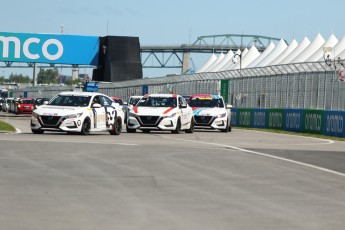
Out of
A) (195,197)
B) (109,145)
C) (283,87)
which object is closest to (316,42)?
(283,87)

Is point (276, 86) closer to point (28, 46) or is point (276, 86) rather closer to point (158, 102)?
point (158, 102)

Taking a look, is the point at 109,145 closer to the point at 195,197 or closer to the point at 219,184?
the point at 219,184

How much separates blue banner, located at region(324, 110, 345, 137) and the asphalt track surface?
14.0 metres

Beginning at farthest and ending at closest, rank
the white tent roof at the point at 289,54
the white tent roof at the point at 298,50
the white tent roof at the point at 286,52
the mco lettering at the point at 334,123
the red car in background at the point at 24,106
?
1. the white tent roof at the point at 286,52
2. the white tent roof at the point at 298,50
3. the red car in background at the point at 24,106
4. the white tent roof at the point at 289,54
5. the mco lettering at the point at 334,123

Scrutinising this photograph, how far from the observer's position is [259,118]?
4644cm

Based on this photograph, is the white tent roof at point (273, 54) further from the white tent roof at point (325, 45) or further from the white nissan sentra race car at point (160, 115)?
the white nissan sentra race car at point (160, 115)

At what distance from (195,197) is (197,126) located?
87.6 ft

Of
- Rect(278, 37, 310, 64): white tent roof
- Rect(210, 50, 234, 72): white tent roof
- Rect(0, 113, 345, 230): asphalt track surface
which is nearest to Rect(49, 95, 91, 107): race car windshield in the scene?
Rect(0, 113, 345, 230): asphalt track surface

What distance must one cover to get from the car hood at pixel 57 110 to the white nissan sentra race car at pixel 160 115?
401 centimetres

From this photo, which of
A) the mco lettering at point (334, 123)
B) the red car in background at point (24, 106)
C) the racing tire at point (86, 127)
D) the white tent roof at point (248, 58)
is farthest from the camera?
the white tent roof at point (248, 58)

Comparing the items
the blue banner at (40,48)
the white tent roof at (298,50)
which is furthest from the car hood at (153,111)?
the white tent roof at (298,50)

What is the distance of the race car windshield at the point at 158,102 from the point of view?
33.8 meters

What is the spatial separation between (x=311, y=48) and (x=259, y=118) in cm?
2512

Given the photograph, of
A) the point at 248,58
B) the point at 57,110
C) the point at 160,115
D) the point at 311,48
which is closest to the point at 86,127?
the point at 57,110
